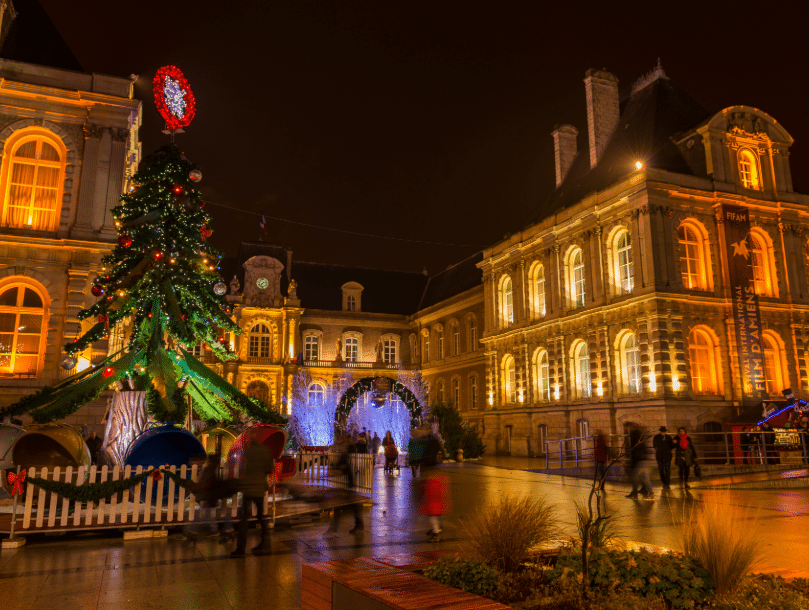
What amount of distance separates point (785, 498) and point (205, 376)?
11.7 m

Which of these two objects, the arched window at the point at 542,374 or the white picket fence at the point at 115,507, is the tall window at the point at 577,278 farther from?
the white picket fence at the point at 115,507

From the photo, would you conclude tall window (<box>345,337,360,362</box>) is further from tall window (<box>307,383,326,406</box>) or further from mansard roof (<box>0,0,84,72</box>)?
mansard roof (<box>0,0,84,72</box>)

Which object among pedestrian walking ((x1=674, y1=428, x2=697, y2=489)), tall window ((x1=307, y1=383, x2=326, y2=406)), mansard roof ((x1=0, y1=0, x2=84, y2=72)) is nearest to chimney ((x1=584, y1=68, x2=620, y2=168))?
pedestrian walking ((x1=674, y1=428, x2=697, y2=489))

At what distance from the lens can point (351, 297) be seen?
1889 inches

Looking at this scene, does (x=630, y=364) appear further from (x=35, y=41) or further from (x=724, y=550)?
(x=35, y=41)

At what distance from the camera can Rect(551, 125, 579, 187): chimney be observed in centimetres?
3547

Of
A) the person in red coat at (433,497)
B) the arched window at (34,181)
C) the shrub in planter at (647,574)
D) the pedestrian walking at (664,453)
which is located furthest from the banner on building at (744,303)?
the arched window at (34,181)

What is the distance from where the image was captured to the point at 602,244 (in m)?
27.8

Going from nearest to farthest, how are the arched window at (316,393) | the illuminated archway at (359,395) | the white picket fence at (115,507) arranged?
the white picket fence at (115,507) < the illuminated archway at (359,395) < the arched window at (316,393)

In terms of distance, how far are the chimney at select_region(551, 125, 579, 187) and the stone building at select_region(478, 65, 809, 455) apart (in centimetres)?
228

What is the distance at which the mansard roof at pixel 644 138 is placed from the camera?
27.9m

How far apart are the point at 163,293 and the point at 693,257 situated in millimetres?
22279

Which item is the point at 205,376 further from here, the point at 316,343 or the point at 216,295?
the point at 316,343

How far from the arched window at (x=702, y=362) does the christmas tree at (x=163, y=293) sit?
773 inches
